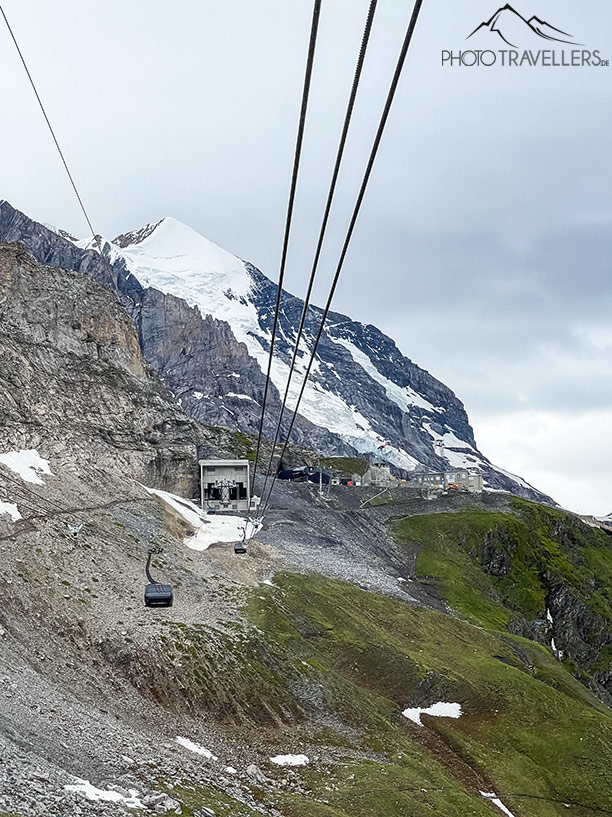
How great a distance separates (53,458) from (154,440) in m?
29.0

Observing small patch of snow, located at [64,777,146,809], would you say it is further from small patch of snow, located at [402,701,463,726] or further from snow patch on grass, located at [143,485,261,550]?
snow patch on grass, located at [143,485,261,550]

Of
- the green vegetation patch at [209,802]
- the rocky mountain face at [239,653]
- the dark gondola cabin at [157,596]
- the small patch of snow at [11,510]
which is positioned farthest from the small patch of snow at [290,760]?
the small patch of snow at [11,510]

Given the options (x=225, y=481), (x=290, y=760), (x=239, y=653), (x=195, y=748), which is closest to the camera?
(x=195, y=748)

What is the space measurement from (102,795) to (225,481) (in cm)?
9169

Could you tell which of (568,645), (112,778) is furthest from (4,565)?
(568,645)

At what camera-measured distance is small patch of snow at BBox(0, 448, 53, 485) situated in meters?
73.5

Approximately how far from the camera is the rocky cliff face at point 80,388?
93562 mm

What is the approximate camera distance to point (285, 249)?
1438 centimetres

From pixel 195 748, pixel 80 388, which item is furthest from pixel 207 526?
pixel 195 748

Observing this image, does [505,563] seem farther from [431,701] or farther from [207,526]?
[431,701]

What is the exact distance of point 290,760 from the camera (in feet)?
130

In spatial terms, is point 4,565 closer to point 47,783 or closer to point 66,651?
point 66,651

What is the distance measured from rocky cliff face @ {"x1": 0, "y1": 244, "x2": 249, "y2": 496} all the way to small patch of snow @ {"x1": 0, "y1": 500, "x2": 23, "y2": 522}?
20.0m

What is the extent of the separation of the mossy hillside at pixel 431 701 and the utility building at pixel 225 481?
42.2 meters
